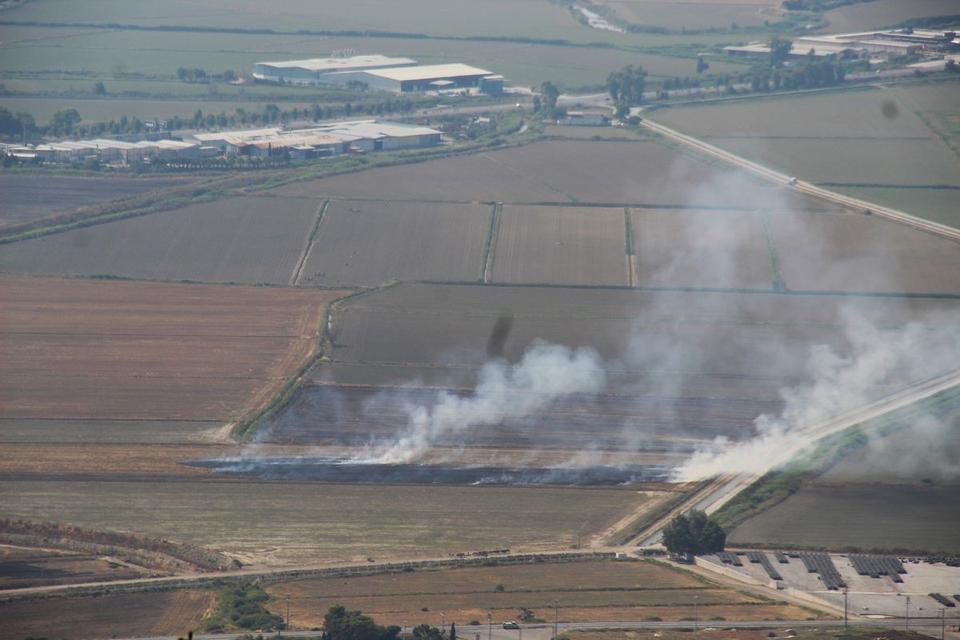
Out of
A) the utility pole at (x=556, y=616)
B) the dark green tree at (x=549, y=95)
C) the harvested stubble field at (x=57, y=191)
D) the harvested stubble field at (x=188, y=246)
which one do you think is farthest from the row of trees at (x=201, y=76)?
the utility pole at (x=556, y=616)

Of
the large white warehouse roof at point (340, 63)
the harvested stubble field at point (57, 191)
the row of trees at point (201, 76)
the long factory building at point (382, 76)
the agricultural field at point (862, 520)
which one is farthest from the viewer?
the large white warehouse roof at point (340, 63)

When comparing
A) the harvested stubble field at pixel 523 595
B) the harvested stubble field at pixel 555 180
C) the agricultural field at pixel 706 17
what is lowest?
the harvested stubble field at pixel 523 595

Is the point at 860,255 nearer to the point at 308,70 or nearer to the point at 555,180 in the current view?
the point at 555,180

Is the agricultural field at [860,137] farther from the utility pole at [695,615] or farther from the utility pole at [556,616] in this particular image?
the utility pole at [556,616]

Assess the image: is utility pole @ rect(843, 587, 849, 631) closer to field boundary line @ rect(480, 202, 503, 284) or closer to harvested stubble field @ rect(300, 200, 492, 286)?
field boundary line @ rect(480, 202, 503, 284)

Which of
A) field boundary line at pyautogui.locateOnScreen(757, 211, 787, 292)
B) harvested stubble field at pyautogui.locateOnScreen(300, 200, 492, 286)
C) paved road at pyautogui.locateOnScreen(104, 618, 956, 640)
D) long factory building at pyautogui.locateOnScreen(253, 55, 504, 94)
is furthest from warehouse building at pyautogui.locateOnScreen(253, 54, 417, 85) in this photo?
paved road at pyautogui.locateOnScreen(104, 618, 956, 640)

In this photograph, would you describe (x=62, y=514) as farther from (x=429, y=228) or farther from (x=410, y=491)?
(x=429, y=228)

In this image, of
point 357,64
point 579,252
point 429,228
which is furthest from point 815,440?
point 357,64
